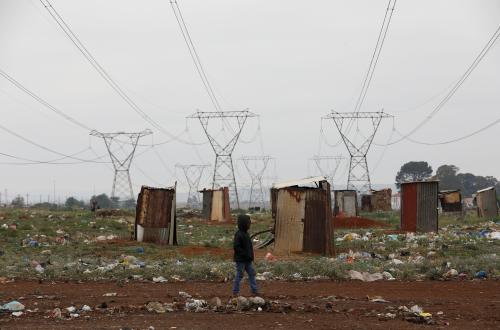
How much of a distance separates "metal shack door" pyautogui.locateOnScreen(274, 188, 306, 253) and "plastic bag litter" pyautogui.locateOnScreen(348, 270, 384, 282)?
382 cm

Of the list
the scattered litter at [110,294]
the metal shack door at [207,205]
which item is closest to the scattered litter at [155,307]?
the scattered litter at [110,294]

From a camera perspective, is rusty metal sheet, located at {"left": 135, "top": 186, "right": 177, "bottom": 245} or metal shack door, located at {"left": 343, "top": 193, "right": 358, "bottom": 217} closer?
rusty metal sheet, located at {"left": 135, "top": 186, "right": 177, "bottom": 245}

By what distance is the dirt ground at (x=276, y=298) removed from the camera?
7.21 m

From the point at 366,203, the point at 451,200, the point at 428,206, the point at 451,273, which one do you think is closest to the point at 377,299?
the point at 451,273

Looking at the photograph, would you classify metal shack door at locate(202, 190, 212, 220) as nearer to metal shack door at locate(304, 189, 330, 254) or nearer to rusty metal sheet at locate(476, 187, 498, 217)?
rusty metal sheet at locate(476, 187, 498, 217)

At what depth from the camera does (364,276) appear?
37.7 ft

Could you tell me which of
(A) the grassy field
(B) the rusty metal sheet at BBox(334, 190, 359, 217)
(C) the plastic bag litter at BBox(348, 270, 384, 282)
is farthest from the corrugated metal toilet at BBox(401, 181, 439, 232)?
(B) the rusty metal sheet at BBox(334, 190, 359, 217)

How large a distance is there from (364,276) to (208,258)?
450cm

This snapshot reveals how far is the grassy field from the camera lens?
38.5ft

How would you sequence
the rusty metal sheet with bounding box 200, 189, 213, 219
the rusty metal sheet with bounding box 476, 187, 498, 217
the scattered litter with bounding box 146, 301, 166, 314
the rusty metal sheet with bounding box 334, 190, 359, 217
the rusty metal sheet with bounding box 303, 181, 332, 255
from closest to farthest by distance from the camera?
1. the scattered litter with bounding box 146, 301, 166, 314
2. the rusty metal sheet with bounding box 303, 181, 332, 255
3. the rusty metal sheet with bounding box 476, 187, 498, 217
4. the rusty metal sheet with bounding box 200, 189, 213, 219
5. the rusty metal sheet with bounding box 334, 190, 359, 217

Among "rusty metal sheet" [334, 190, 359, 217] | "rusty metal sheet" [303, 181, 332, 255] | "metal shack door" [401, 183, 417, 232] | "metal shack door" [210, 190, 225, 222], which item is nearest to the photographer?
"rusty metal sheet" [303, 181, 332, 255]

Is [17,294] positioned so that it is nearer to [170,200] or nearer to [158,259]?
[158,259]

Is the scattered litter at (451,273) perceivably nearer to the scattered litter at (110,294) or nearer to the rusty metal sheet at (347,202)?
the scattered litter at (110,294)

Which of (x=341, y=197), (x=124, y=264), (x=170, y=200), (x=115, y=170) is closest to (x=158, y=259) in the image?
(x=124, y=264)
